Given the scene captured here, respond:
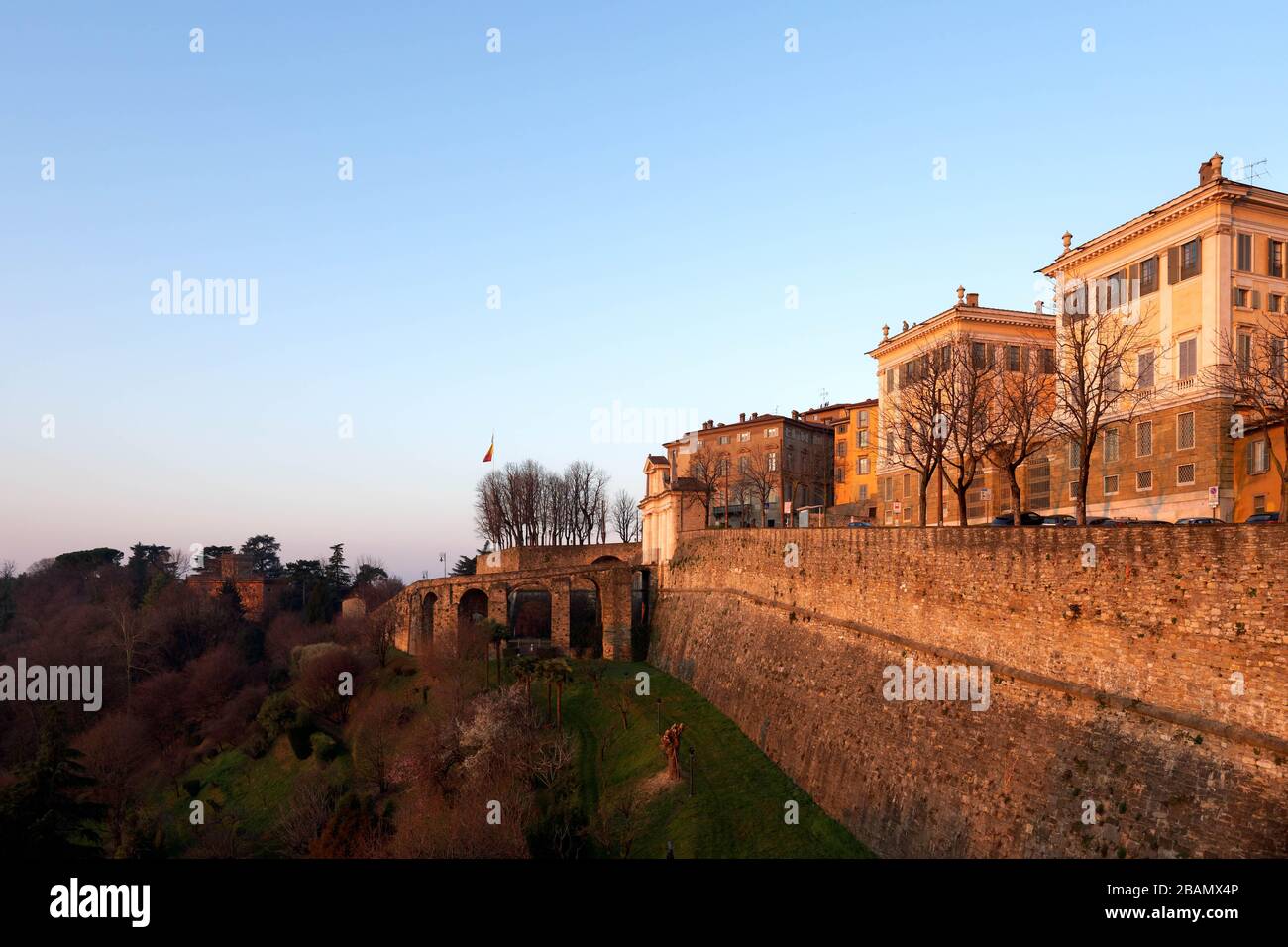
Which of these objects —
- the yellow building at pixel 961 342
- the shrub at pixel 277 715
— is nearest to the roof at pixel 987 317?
the yellow building at pixel 961 342

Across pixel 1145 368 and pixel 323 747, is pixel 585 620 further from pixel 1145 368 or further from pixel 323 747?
pixel 1145 368

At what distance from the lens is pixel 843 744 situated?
78.6ft

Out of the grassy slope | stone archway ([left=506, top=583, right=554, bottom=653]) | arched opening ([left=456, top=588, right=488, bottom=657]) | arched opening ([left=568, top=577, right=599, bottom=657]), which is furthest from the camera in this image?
stone archway ([left=506, top=583, right=554, bottom=653])

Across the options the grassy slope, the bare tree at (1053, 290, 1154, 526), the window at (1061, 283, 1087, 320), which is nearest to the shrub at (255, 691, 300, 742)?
the grassy slope

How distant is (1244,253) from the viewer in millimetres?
28234

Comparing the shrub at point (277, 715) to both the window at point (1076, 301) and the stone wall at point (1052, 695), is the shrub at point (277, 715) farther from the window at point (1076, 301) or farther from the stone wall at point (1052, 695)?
the window at point (1076, 301)

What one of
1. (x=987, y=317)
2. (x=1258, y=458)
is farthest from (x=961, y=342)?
(x=1258, y=458)

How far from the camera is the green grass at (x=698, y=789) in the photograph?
76.1 feet

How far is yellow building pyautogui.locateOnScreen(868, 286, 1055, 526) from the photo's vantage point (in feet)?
140

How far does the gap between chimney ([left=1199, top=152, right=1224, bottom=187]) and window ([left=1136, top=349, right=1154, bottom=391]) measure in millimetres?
5967

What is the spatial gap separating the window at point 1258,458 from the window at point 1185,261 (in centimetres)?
613

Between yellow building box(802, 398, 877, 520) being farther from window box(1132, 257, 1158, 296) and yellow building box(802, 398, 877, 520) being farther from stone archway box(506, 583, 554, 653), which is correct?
window box(1132, 257, 1158, 296)

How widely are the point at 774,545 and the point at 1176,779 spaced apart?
20.8 m
